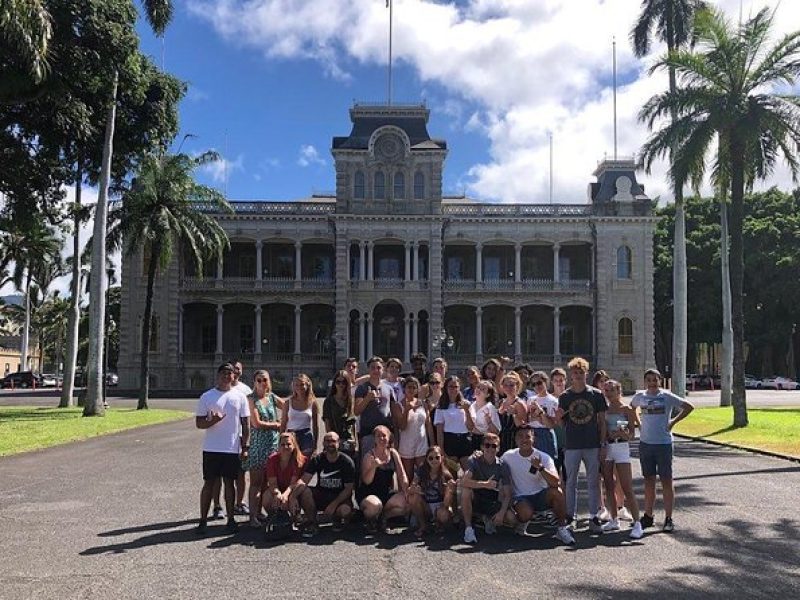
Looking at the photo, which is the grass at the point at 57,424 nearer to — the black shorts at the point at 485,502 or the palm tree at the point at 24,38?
the palm tree at the point at 24,38

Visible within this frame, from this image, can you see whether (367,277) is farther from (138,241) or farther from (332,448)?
(332,448)

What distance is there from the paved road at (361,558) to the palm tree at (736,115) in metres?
11.7

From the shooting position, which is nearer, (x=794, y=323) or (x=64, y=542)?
(x=64, y=542)

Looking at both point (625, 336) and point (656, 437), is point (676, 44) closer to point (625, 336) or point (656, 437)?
point (625, 336)

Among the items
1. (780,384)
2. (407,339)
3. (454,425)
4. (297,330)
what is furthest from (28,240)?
(780,384)

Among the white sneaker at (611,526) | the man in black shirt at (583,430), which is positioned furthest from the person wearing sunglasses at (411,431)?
the white sneaker at (611,526)

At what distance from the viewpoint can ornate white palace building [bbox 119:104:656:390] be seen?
4762 centimetres

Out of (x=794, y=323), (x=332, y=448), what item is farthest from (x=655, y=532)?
(x=794, y=323)

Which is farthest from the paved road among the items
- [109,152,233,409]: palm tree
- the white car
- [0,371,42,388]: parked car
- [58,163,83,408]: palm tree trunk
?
[0,371,42,388]: parked car

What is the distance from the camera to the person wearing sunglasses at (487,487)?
27.2 ft

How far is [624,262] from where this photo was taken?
159 feet

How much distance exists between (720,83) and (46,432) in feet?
64.0

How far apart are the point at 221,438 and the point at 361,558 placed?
2.15 m

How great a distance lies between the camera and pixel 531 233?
4881 centimetres
